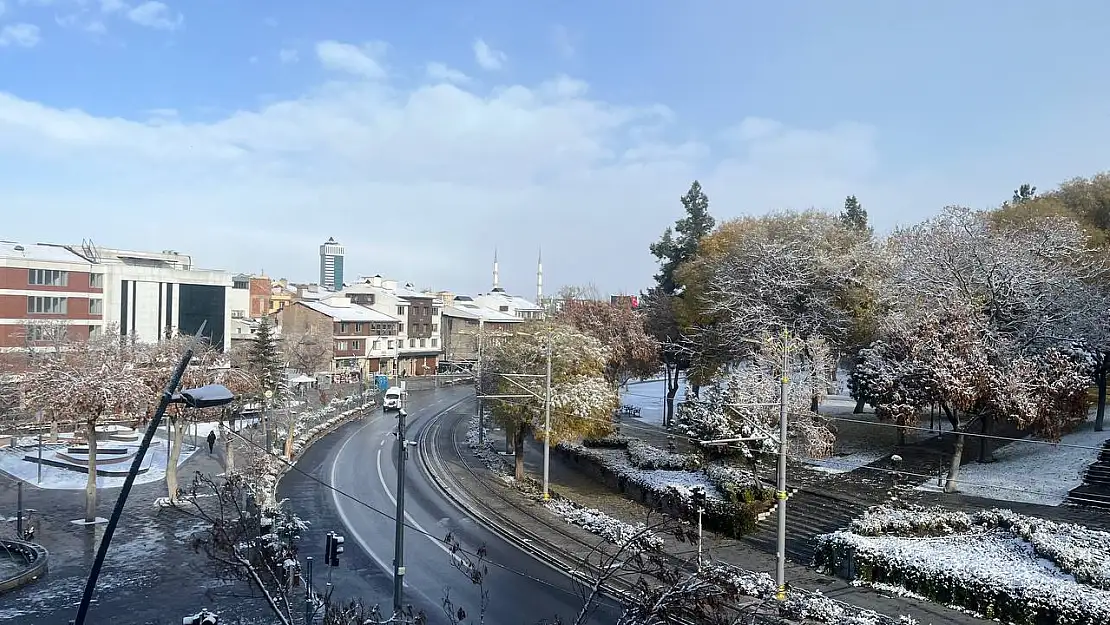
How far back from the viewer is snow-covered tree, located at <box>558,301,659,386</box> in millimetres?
47291

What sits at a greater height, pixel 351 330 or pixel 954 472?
pixel 351 330

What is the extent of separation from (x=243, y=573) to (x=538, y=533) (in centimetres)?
1715

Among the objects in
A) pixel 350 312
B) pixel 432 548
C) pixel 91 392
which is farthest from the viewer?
pixel 350 312

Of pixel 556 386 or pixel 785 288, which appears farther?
pixel 785 288

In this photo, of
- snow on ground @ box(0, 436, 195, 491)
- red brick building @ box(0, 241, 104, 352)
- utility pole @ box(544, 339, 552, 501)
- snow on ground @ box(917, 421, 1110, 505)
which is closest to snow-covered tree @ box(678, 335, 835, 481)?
snow on ground @ box(917, 421, 1110, 505)

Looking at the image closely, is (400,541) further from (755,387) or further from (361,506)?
(755,387)

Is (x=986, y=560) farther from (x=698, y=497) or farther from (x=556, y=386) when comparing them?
(x=556, y=386)

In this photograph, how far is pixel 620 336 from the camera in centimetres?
4841

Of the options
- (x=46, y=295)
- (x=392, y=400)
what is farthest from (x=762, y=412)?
(x=46, y=295)

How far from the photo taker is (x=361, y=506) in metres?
29.2

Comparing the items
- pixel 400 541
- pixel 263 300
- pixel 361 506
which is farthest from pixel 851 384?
pixel 263 300

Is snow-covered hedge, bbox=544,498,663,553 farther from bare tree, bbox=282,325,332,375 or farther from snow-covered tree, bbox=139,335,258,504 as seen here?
bare tree, bbox=282,325,332,375

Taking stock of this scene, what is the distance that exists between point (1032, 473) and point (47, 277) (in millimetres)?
55461

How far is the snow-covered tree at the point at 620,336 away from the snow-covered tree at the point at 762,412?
13582mm
